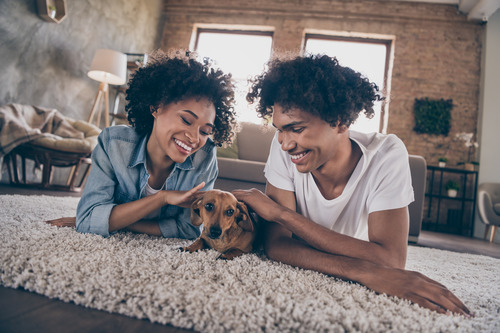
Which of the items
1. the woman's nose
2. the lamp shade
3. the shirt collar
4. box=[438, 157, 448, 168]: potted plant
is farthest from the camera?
box=[438, 157, 448, 168]: potted plant

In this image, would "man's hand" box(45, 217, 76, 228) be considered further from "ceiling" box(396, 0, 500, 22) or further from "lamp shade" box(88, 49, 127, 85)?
"ceiling" box(396, 0, 500, 22)

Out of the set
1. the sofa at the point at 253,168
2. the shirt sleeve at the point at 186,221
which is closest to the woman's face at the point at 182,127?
the shirt sleeve at the point at 186,221

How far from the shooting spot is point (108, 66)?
4.71m

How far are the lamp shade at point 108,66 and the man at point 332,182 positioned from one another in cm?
401

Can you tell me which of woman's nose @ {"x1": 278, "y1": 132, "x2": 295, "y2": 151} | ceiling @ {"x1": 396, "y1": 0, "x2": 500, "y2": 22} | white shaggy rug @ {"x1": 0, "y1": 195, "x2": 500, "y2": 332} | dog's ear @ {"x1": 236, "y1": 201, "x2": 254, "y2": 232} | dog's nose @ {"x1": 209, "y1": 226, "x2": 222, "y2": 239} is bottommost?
white shaggy rug @ {"x1": 0, "y1": 195, "x2": 500, "y2": 332}

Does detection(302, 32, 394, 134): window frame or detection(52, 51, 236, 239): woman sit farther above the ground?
detection(302, 32, 394, 134): window frame

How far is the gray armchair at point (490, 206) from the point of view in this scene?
15.5ft

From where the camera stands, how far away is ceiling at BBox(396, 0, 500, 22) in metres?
5.68

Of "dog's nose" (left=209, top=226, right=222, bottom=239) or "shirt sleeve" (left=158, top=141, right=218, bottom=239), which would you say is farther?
"shirt sleeve" (left=158, top=141, right=218, bottom=239)

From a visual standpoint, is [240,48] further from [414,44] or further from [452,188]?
[452,188]

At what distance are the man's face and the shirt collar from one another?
22.2 inches

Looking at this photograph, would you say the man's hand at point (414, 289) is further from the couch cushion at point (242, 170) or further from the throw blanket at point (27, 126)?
the throw blanket at point (27, 126)

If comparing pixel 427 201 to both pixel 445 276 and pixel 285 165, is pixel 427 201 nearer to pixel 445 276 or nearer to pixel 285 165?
pixel 445 276

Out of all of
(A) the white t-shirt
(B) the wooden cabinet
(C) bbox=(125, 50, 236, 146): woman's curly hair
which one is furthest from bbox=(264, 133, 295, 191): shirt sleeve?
(B) the wooden cabinet
